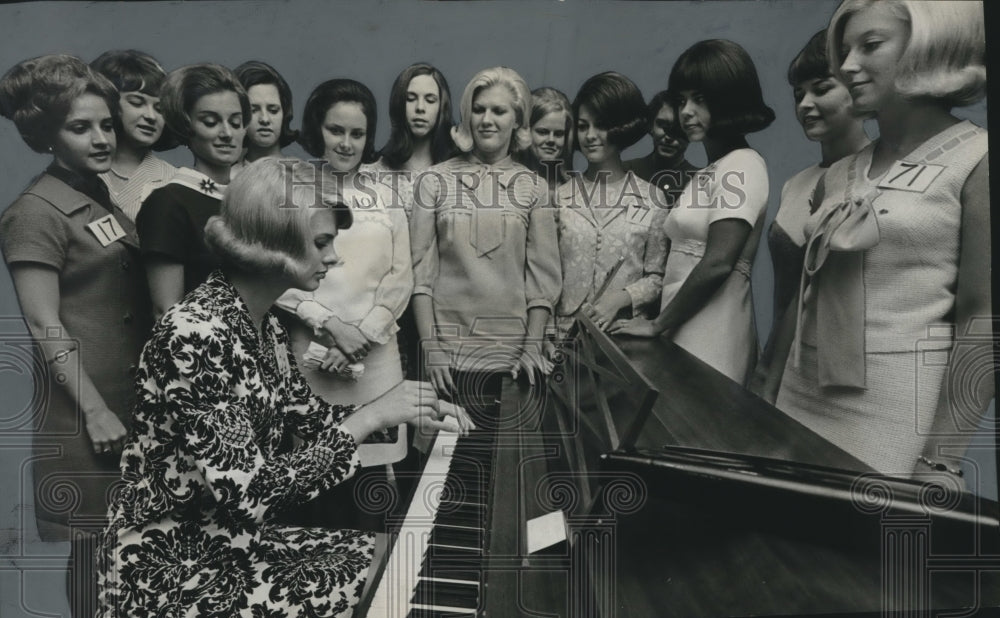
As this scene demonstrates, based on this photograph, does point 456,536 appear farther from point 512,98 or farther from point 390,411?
point 512,98

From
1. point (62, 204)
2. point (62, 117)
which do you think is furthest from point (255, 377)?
point (62, 117)

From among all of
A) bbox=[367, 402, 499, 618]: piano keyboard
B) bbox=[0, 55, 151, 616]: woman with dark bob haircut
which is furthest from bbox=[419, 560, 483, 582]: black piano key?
bbox=[0, 55, 151, 616]: woman with dark bob haircut

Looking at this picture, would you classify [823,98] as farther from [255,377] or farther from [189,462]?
[189,462]

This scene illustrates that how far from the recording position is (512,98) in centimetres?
305

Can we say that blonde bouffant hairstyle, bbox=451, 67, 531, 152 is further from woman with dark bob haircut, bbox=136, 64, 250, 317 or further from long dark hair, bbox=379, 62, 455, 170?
woman with dark bob haircut, bbox=136, 64, 250, 317

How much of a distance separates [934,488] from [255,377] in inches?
92.6

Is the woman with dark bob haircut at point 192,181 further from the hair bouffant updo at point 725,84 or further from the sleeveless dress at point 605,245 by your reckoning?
the hair bouffant updo at point 725,84

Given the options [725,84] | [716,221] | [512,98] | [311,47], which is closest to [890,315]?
[716,221]

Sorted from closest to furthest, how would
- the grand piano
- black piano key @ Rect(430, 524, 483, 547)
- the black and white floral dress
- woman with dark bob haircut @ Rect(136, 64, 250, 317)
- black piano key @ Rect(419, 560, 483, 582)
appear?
the grand piano < the black and white floral dress < black piano key @ Rect(419, 560, 483, 582) < black piano key @ Rect(430, 524, 483, 547) < woman with dark bob haircut @ Rect(136, 64, 250, 317)

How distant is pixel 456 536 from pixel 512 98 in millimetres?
1550

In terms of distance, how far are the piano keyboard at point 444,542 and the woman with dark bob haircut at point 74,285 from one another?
116cm

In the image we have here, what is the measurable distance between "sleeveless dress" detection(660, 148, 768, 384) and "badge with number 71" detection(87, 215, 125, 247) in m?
1.92

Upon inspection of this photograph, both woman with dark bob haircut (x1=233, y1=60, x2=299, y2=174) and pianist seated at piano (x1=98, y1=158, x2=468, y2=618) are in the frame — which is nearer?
pianist seated at piano (x1=98, y1=158, x2=468, y2=618)

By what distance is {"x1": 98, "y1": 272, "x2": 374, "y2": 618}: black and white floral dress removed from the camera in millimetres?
2068
